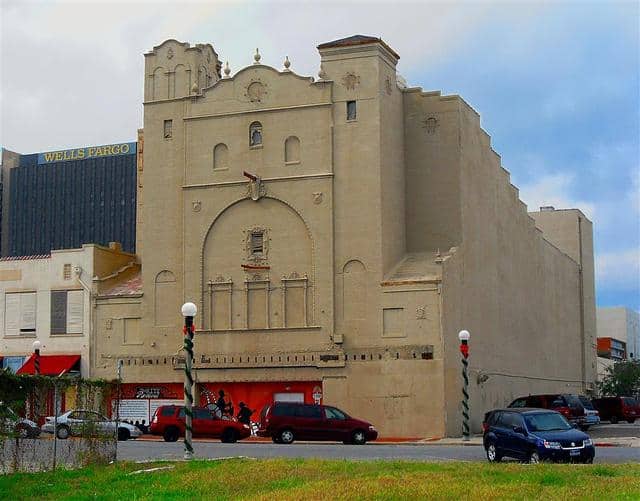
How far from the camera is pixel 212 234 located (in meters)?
57.7

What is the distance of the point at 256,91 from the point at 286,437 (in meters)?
21.2

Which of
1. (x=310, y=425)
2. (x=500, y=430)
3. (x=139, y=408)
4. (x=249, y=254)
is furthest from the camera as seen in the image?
(x=139, y=408)

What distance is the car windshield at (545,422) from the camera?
29.1 m

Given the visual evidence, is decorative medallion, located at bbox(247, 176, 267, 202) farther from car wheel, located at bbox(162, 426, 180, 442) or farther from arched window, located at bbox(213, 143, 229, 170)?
car wheel, located at bbox(162, 426, 180, 442)

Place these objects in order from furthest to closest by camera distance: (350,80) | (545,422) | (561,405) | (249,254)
Result: 1. (249,254)
2. (350,80)
3. (561,405)
4. (545,422)

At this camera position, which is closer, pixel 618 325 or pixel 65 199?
pixel 618 325

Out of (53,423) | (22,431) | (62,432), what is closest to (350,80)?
(62,432)

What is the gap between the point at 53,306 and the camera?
60250 millimetres

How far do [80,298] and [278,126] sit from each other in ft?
48.4

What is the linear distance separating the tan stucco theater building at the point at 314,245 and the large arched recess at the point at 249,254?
0.25 feet

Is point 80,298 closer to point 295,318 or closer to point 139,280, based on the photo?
point 139,280

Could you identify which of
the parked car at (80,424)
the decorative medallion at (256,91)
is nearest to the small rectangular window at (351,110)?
the decorative medallion at (256,91)

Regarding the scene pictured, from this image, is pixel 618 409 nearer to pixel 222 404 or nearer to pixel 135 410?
pixel 222 404

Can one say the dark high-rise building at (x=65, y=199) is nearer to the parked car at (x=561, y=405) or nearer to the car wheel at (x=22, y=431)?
the parked car at (x=561, y=405)
